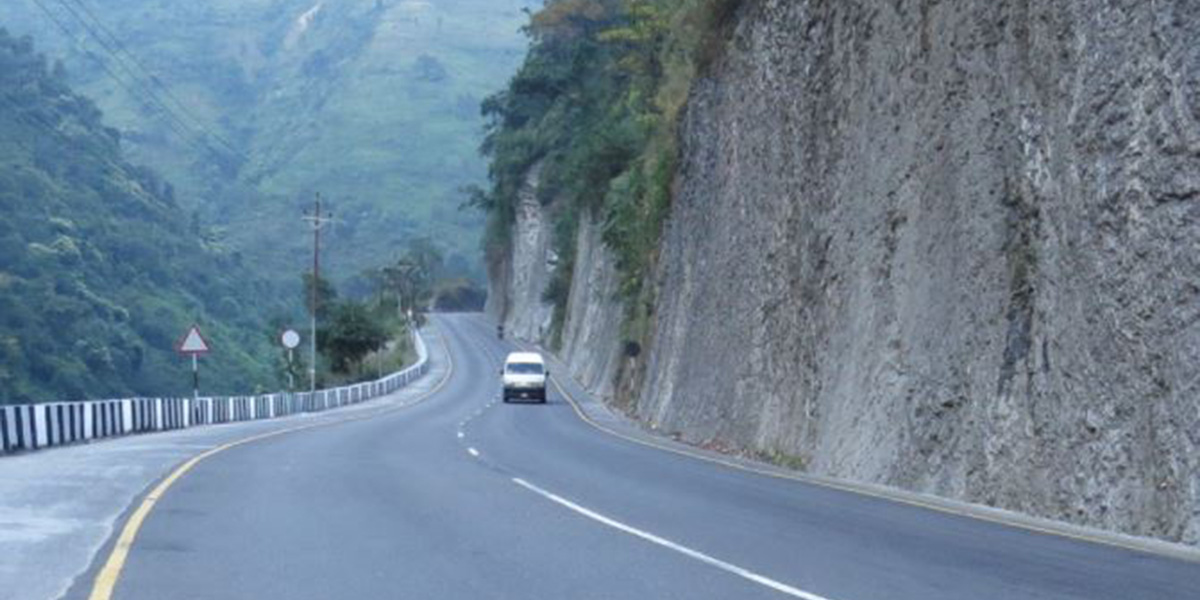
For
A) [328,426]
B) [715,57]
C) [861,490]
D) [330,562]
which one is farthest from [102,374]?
[330,562]

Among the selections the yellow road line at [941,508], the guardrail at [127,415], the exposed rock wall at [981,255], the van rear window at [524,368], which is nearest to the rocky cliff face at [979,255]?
the exposed rock wall at [981,255]

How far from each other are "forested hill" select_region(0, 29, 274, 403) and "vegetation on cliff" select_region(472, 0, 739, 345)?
71.1 feet

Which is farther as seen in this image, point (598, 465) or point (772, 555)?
point (598, 465)

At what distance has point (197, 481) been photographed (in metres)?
21.7

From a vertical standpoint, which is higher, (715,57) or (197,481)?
(715,57)

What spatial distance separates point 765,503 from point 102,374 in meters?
56.3

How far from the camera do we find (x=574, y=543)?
1496 centimetres

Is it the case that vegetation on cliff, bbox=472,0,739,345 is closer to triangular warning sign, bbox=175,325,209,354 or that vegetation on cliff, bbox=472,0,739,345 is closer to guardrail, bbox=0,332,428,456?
guardrail, bbox=0,332,428,456

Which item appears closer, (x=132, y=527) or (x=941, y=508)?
(x=132, y=527)

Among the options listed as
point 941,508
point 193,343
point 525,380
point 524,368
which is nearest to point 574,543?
point 941,508

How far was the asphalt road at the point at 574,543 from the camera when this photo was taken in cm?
1206

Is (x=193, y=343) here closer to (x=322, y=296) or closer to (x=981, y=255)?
(x=981, y=255)

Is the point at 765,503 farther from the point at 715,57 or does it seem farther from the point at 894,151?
the point at 715,57

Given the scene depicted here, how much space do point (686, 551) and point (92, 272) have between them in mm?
71818
